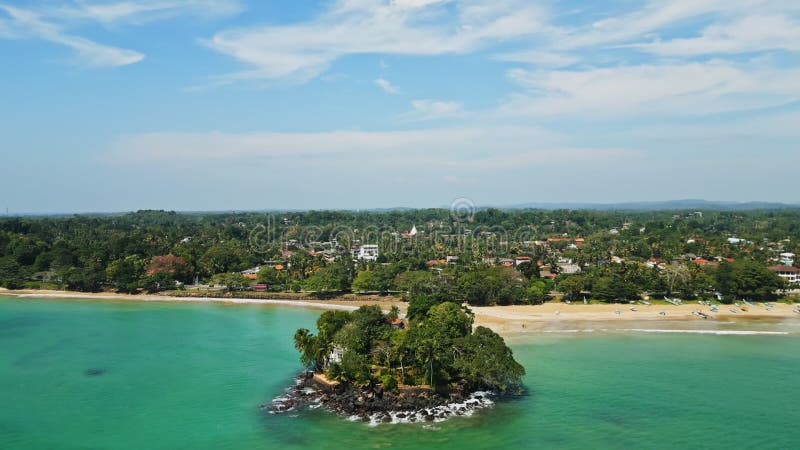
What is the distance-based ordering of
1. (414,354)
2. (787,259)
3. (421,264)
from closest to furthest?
(414,354), (421,264), (787,259)

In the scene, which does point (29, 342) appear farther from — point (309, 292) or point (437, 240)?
point (437, 240)

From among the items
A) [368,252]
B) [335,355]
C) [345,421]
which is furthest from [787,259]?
[345,421]

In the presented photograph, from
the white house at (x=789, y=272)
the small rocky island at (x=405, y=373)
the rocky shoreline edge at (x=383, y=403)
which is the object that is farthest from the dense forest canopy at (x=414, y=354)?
the white house at (x=789, y=272)

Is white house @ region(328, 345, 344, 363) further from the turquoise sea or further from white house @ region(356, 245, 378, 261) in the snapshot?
white house @ region(356, 245, 378, 261)

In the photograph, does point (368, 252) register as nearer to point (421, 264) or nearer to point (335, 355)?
point (421, 264)

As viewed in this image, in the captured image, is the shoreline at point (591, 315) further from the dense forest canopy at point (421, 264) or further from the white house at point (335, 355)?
the white house at point (335, 355)

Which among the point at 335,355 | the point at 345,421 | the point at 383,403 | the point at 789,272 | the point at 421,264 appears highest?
the point at 421,264

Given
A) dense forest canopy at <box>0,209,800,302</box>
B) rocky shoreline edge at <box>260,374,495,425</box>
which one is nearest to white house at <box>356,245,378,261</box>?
dense forest canopy at <box>0,209,800,302</box>
